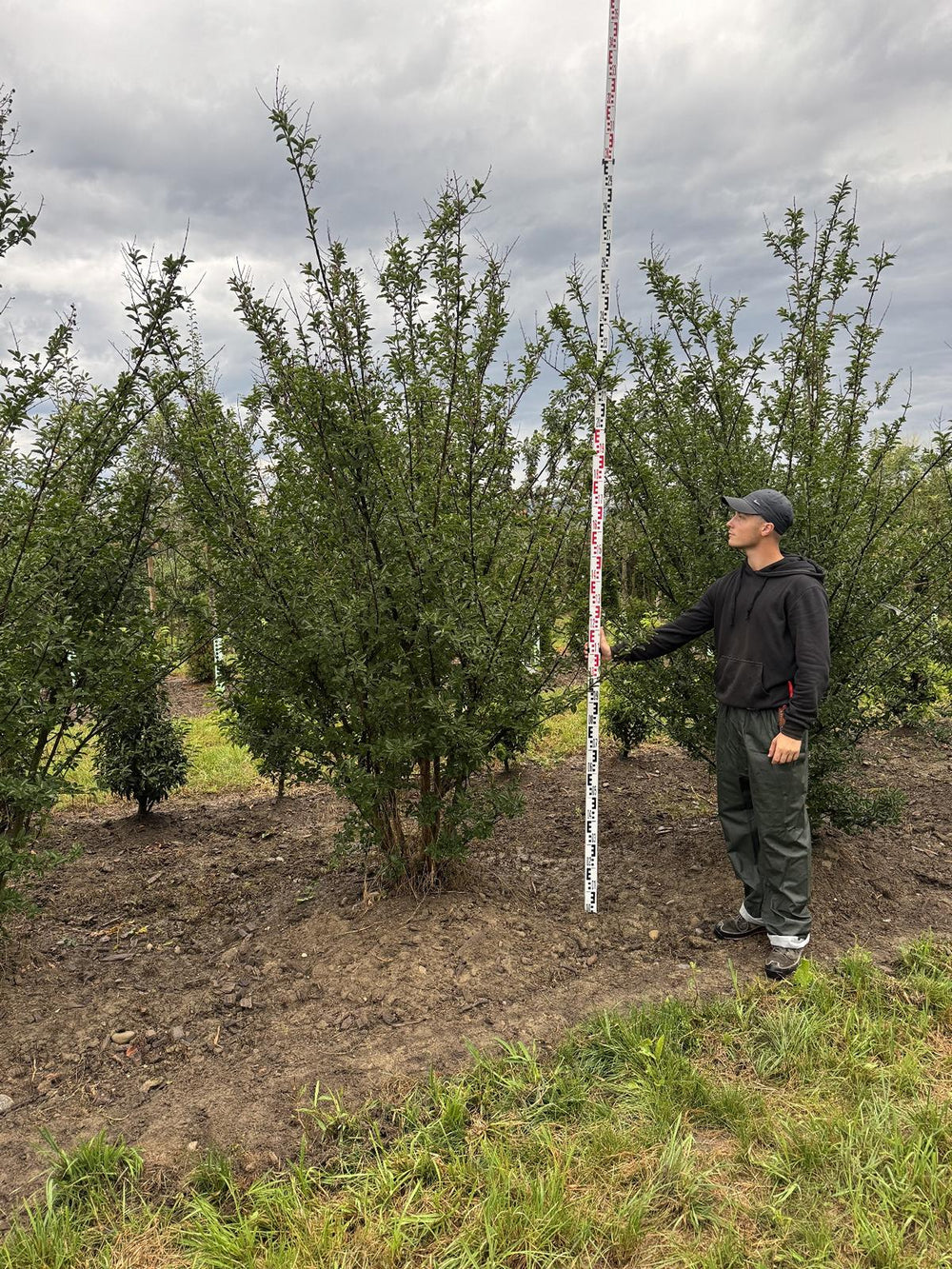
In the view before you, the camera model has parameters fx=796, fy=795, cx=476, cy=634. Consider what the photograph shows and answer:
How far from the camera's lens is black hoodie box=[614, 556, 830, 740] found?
361cm

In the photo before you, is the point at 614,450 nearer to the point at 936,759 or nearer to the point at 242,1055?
the point at 242,1055

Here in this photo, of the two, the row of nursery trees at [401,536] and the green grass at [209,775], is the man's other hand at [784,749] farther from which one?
the green grass at [209,775]

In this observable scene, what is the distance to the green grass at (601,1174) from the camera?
7.55 feet

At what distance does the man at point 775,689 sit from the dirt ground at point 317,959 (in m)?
0.36

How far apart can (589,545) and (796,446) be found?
4.22ft

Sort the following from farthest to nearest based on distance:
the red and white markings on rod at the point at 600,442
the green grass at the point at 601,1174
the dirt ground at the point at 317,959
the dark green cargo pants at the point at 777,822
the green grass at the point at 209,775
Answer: the green grass at the point at 209,775, the red and white markings on rod at the point at 600,442, the dark green cargo pants at the point at 777,822, the dirt ground at the point at 317,959, the green grass at the point at 601,1174

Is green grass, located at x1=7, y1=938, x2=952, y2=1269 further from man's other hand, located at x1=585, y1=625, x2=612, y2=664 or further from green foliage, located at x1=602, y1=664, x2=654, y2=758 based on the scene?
green foliage, located at x1=602, y1=664, x2=654, y2=758

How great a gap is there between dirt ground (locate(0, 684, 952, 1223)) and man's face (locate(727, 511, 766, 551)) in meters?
2.01

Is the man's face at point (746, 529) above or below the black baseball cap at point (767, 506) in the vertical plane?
below

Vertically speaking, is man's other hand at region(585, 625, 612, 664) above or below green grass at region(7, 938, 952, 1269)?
above

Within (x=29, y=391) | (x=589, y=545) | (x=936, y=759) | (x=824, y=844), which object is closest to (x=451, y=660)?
(x=589, y=545)

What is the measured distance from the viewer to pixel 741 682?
386cm

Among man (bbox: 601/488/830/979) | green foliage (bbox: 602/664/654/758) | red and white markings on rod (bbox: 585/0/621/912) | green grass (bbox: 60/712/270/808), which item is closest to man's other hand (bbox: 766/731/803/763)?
man (bbox: 601/488/830/979)

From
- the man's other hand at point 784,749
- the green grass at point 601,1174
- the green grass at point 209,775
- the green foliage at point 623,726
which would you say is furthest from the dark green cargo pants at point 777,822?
the green grass at point 209,775
